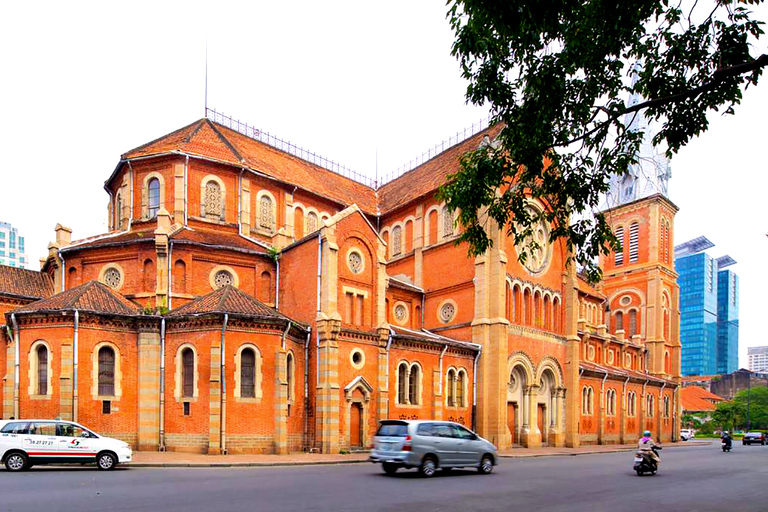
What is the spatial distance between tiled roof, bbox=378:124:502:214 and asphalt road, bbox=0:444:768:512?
81.8 ft

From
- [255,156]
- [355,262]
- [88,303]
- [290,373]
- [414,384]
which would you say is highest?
[255,156]

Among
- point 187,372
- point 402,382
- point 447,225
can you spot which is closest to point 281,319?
point 187,372

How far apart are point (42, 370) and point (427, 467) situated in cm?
1628

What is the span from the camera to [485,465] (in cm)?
1955

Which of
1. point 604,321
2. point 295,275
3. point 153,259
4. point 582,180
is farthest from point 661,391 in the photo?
point 582,180

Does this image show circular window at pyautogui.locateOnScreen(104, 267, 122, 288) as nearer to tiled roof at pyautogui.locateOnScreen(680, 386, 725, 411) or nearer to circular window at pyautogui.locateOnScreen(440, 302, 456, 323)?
circular window at pyautogui.locateOnScreen(440, 302, 456, 323)

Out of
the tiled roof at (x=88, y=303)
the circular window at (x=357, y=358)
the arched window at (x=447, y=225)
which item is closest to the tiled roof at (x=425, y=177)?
the arched window at (x=447, y=225)

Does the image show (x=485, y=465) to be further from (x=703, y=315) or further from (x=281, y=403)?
(x=703, y=315)

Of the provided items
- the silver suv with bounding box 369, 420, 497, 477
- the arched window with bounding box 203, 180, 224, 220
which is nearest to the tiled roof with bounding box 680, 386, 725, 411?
the arched window with bounding box 203, 180, 224, 220

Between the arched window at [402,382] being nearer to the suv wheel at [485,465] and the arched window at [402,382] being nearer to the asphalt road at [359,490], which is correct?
the asphalt road at [359,490]

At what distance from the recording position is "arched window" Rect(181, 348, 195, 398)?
25.7 meters

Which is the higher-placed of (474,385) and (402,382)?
(402,382)

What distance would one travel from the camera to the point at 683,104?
11.2m

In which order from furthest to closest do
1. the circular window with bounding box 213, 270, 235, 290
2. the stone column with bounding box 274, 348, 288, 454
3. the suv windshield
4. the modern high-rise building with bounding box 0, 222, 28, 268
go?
the modern high-rise building with bounding box 0, 222, 28, 268 → the circular window with bounding box 213, 270, 235, 290 → the stone column with bounding box 274, 348, 288, 454 → the suv windshield
